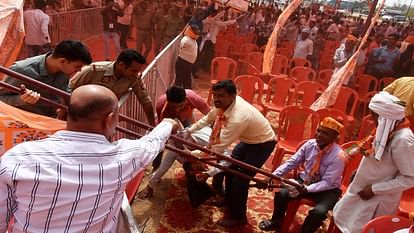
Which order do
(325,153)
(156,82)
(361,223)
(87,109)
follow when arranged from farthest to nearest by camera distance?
(156,82) → (325,153) → (361,223) → (87,109)

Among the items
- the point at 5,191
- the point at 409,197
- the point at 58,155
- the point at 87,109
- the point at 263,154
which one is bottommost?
the point at 409,197

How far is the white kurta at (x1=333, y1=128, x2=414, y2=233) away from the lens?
103 inches

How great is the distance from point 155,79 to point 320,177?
2.60 meters

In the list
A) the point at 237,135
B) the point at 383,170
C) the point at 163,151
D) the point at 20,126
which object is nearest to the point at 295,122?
the point at 237,135

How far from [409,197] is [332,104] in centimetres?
251

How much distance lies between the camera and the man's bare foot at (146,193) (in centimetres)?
385

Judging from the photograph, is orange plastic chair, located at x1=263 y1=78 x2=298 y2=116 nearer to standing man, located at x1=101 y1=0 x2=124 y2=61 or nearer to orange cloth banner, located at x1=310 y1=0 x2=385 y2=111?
orange cloth banner, located at x1=310 y1=0 x2=385 y2=111

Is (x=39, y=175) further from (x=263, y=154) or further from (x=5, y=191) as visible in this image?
(x=263, y=154)

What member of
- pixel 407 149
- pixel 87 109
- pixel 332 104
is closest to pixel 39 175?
pixel 87 109

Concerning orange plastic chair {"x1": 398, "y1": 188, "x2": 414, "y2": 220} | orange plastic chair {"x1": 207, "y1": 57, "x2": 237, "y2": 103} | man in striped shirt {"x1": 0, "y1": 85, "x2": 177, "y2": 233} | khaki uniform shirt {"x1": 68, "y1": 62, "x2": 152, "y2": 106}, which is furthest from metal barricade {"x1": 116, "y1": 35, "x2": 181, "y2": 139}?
orange plastic chair {"x1": 398, "y1": 188, "x2": 414, "y2": 220}

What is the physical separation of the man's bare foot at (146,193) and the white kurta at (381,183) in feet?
5.94

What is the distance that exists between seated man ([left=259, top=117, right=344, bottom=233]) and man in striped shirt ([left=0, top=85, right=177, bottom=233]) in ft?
7.45

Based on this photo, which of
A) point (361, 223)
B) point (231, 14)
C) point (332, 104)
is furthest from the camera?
point (231, 14)

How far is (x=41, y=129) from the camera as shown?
2.51 m
